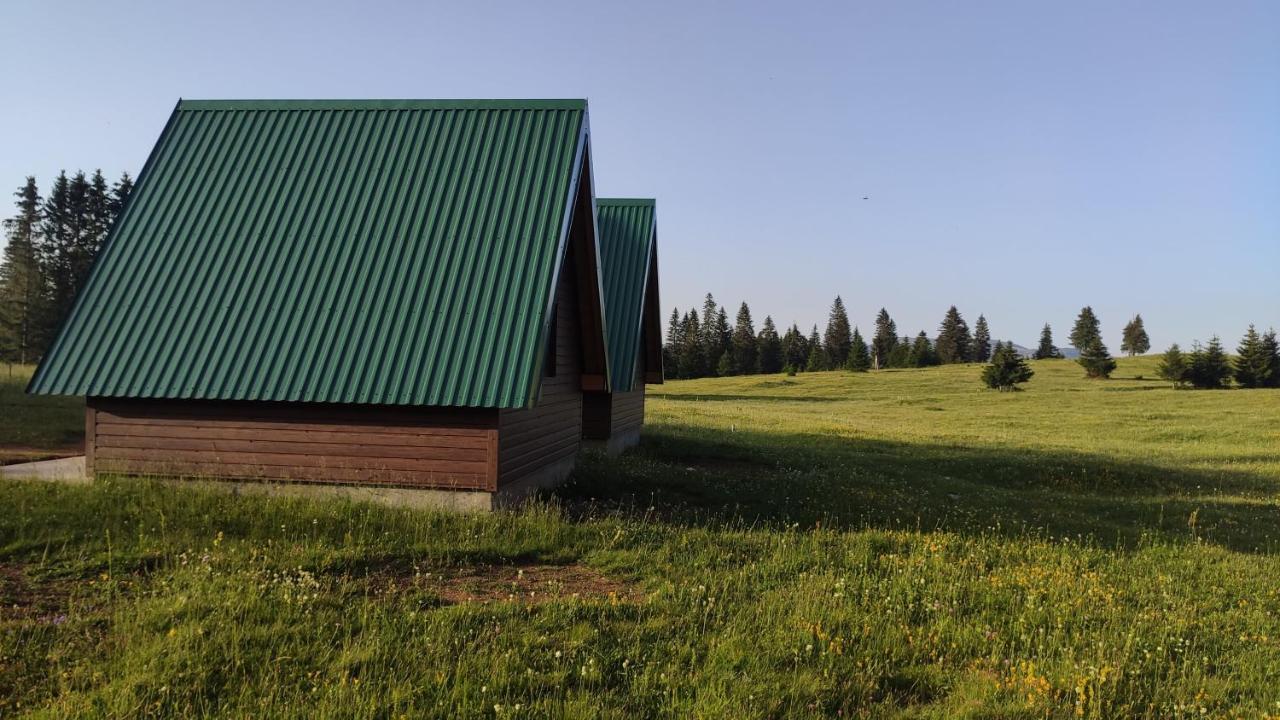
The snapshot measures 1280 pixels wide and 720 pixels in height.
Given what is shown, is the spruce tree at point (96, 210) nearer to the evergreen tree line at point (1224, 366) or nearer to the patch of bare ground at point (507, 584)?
the patch of bare ground at point (507, 584)

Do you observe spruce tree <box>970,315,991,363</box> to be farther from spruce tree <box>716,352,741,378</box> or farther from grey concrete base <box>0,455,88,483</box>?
grey concrete base <box>0,455,88,483</box>

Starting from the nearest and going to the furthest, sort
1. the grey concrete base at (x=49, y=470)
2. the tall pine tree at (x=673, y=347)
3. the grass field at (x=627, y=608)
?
the grass field at (x=627, y=608)
the grey concrete base at (x=49, y=470)
the tall pine tree at (x=673, y=347)

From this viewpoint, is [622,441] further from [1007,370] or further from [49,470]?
[1007,370]

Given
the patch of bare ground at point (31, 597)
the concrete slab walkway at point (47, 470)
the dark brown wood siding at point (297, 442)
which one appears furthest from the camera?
the concrete slab walkway at point (47, 470)

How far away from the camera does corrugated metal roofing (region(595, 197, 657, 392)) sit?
19.6m

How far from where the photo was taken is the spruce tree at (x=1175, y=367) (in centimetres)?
6200

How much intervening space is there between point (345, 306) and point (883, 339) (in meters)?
118

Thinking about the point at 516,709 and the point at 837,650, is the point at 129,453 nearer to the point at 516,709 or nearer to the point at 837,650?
the point at 516,709

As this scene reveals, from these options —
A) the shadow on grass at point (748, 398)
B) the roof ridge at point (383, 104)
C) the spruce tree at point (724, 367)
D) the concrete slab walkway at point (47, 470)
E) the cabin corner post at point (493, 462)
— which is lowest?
the shadow on grass at point (748, 398)

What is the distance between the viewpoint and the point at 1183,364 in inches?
2437

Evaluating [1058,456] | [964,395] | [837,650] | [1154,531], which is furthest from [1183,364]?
[837,650]

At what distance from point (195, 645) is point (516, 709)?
273 cm

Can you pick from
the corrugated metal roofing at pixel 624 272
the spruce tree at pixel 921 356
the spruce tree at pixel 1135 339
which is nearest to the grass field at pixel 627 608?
the corrugated metal roofing at pixel 624 272

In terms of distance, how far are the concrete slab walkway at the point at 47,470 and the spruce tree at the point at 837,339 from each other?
110 m
